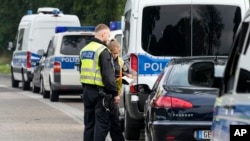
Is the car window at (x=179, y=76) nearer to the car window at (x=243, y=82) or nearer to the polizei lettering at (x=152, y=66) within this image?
the polizei lettering at (x=152, y=66)

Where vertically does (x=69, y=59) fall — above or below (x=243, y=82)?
below

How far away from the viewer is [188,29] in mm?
13398

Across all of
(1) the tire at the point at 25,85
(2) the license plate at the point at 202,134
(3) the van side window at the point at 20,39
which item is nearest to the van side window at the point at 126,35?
(2) the license plate at the point at 202,134

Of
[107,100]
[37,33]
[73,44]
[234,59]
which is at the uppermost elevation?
[234,59]

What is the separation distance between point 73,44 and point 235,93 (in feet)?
59.9

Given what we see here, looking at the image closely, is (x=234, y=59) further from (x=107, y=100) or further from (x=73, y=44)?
(x=73, y=44)

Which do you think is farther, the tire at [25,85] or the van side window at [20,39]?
the van side window at [20,39]

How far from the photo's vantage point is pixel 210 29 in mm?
13398

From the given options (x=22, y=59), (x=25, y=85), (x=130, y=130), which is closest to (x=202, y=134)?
(x=130, y=130)

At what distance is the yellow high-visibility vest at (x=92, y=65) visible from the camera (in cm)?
1073

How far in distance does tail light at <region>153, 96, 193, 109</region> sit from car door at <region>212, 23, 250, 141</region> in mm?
3293

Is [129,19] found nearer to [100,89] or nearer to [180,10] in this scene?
[180,10]

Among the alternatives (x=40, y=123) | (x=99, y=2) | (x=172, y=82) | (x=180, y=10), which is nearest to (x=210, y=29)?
(x=180, y=10)

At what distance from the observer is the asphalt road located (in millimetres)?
14738
